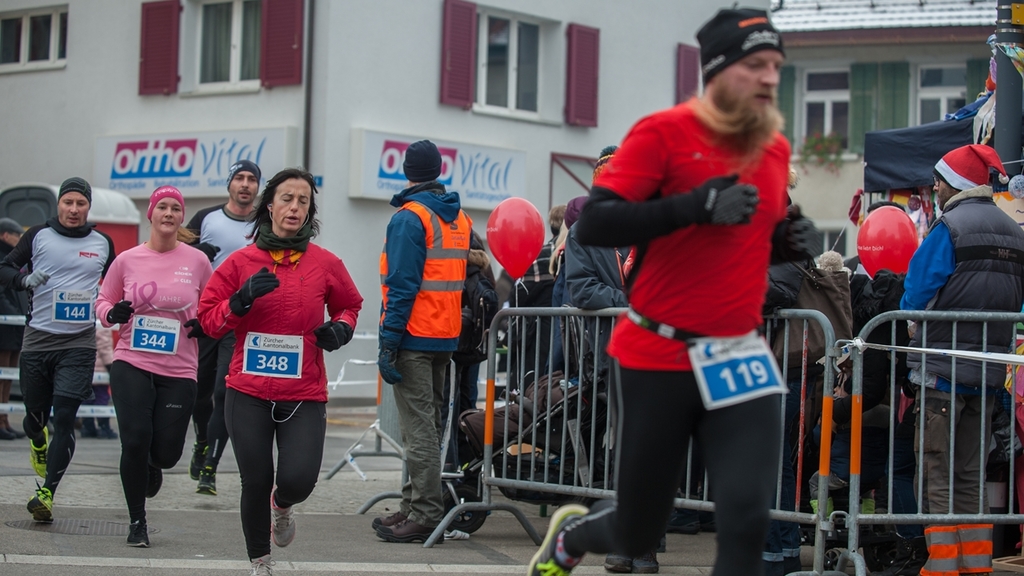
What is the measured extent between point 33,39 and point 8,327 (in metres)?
11.3

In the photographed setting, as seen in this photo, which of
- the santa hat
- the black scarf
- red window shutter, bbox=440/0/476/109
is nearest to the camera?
the black scarf

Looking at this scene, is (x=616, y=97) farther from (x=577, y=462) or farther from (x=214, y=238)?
(x=577, y=462)

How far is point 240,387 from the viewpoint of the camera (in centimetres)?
557

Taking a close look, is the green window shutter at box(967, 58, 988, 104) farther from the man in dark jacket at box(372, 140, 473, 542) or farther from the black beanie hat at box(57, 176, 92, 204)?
the black beanie hat at box(57, 176, 92, 204)

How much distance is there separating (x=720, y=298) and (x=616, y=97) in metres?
19.0

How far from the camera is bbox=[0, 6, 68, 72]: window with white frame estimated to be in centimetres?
2153

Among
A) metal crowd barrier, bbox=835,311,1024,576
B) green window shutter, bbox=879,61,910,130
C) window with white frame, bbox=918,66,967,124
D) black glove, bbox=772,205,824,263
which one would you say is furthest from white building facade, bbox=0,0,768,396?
black glove, bbox=772,205,824,263

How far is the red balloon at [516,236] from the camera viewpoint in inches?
358

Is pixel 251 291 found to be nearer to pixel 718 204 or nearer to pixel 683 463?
pixel 683 463

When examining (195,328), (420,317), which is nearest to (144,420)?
(195,328)

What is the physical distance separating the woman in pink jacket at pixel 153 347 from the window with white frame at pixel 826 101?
23.4 m

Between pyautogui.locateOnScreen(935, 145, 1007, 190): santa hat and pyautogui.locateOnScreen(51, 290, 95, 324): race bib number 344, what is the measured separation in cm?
498

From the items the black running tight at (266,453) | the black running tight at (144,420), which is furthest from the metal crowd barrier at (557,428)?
the black running tight at (266,453)

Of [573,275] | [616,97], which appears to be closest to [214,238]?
[573,275]
